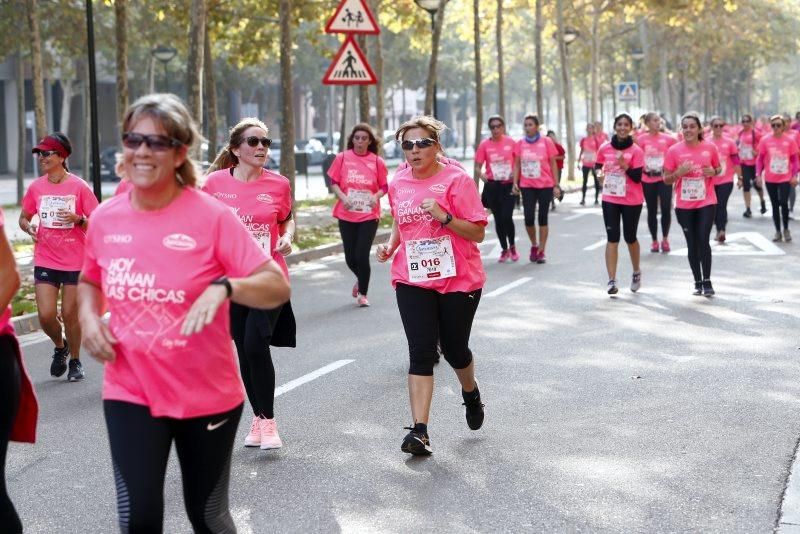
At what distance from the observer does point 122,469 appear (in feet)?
13.5

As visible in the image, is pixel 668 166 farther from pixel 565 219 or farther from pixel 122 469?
pixel 565 219

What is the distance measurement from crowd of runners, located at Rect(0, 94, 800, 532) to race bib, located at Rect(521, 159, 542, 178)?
306cm

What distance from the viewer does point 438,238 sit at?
7254mm

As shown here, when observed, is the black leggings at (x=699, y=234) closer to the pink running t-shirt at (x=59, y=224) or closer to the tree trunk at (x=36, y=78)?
the pink running t-shirt at (x=59, y=224)

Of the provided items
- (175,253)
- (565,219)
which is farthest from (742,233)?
(175,253)

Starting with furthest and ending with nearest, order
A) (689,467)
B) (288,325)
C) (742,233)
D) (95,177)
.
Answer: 1. (742,233)
2. (95,177)
3. (288,325)
4. (689,467)

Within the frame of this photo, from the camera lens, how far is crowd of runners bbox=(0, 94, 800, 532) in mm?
4148

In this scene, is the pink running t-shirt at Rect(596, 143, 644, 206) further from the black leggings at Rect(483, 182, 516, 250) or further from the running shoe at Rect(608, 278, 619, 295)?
the black leggings at Rect(483, 182, 516, 250)

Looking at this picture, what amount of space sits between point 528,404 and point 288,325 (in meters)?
1.88

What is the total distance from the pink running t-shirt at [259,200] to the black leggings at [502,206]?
10.4 metres

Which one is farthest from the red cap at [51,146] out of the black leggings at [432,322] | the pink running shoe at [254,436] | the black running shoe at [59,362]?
the black leggings at [432,322]

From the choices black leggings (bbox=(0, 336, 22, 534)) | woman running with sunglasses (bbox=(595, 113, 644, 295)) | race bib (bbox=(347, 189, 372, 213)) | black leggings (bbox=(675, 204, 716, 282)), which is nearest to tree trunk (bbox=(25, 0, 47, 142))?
race bib (bbox=(347, 189, 372, 213))

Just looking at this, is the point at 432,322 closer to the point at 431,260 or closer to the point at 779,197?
the point at 431,260

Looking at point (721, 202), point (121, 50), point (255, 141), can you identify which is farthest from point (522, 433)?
point (121, 50)
